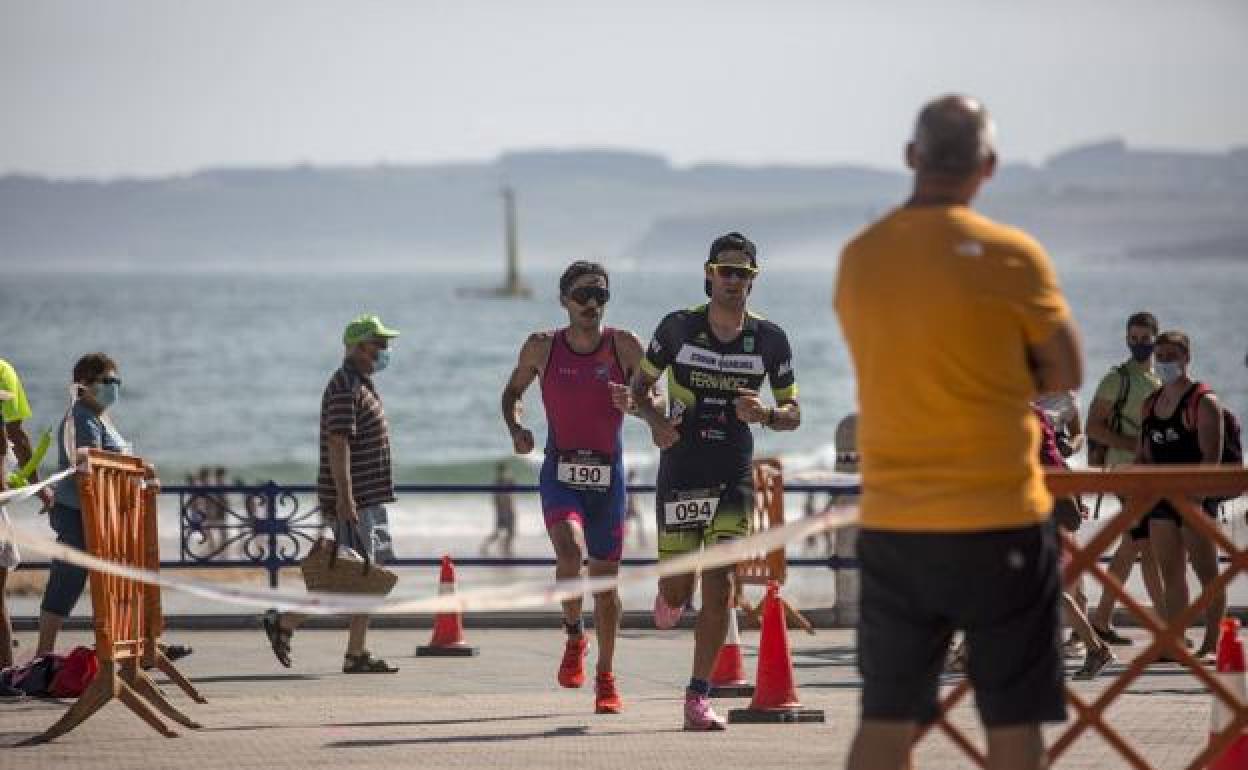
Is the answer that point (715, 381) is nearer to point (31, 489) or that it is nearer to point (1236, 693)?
point (31, 489)

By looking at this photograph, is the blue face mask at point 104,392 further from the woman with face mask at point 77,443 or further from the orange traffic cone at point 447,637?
the orange traffic cone at point 447,637

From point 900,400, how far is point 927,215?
48 cm

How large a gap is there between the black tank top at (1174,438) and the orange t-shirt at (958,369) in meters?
6.75

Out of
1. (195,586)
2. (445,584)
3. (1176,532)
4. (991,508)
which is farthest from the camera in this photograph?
(445,584)

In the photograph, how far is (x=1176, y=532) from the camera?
1312 centimetres

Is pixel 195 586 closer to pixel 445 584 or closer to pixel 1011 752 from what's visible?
pixel 1011 752

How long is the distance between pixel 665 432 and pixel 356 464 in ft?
9.61

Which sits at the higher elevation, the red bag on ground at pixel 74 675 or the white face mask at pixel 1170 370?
the white face mask at pixel 1170 370

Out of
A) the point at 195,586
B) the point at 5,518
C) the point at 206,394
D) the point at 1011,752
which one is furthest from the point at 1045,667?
the point at 206,394

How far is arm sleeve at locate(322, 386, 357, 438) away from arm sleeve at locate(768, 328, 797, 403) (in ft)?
9.27

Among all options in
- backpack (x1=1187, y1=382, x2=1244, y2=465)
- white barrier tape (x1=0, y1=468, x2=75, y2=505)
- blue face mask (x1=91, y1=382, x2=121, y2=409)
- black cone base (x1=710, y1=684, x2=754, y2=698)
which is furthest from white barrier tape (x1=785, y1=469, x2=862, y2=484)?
white barrier tape (x1=0, y1=468, x2=75, y2=505)

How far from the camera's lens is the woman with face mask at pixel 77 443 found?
1191 centimetres

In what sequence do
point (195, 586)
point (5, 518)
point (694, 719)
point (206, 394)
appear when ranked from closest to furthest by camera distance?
point (195, 586), point (694, 719), point (5, 518), point (206, 394)

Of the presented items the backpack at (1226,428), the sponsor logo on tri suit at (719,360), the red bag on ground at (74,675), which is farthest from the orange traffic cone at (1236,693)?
the red bag on ground at (74,675)
